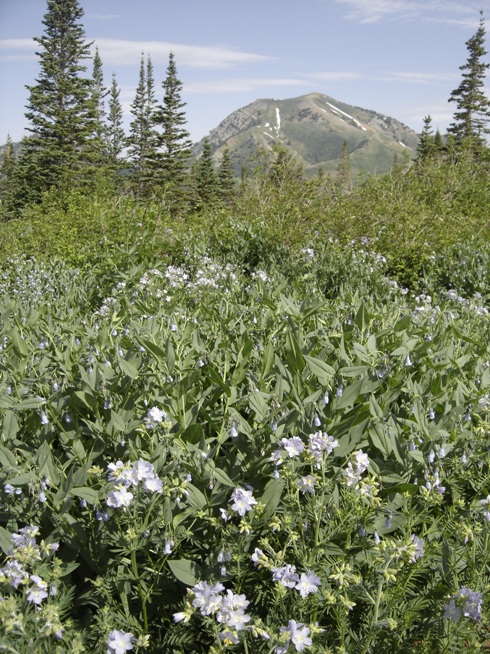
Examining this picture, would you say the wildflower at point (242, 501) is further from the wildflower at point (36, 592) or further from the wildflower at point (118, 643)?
the wildflower at point (36, 592)

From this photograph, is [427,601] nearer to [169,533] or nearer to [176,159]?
[169,533]

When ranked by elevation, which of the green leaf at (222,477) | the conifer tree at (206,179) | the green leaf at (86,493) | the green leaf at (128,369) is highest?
the conifer tree at (206,179)

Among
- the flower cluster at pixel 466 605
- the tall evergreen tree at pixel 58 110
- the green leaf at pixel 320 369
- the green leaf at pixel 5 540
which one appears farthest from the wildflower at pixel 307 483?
the tall evergreen tree at pixel 58 110

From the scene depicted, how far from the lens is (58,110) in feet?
138

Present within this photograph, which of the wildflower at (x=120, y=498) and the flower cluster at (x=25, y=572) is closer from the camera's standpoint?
the flower cluster at (x=25, y=572)

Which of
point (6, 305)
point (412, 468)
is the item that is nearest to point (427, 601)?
point (412, 468)

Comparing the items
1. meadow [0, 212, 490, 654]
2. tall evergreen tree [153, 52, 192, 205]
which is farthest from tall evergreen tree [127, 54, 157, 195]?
meadow [0, 212, 490, 654]

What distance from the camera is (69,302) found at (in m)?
5.18

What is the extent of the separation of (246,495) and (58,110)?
4634 centimetres

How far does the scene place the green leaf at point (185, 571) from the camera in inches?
83.4

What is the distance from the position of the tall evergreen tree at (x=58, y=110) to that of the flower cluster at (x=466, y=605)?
140 feet

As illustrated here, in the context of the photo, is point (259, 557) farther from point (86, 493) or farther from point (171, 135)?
point (171, 135)

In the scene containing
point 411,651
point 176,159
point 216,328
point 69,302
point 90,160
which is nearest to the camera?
point 411,651

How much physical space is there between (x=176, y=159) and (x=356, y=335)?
5030cm
